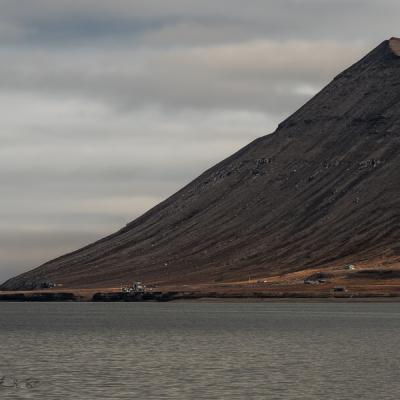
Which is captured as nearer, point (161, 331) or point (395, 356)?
point (395, 356)

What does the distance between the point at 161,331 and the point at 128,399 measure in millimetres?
90763

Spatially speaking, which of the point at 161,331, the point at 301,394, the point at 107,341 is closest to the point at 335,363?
the point at 301,394

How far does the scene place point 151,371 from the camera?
88.4 metres

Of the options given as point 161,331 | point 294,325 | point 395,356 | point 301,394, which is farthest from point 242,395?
point 294,325

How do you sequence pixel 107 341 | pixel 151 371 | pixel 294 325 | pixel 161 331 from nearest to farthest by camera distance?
pixel 151 371 → pixel 107 341 → pixel 161 331 → pixel 294 325

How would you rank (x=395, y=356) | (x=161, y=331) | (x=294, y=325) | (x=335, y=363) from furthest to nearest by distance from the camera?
(x=294, y=325)
(x=161, y=331)
(x=395, y=356)
(x=335, y=363)

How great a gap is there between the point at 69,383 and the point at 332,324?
10425 cm

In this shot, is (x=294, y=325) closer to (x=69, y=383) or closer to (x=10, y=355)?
(x=10, y=355)

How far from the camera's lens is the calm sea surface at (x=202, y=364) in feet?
244

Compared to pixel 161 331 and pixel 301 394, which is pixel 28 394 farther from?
pixel 161 331

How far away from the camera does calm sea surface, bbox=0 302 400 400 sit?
74500 millimetres

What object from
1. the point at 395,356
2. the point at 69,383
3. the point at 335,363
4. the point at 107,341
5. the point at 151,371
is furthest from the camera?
the point at 107,341

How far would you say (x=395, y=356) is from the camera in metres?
107

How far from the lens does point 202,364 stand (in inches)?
3745
